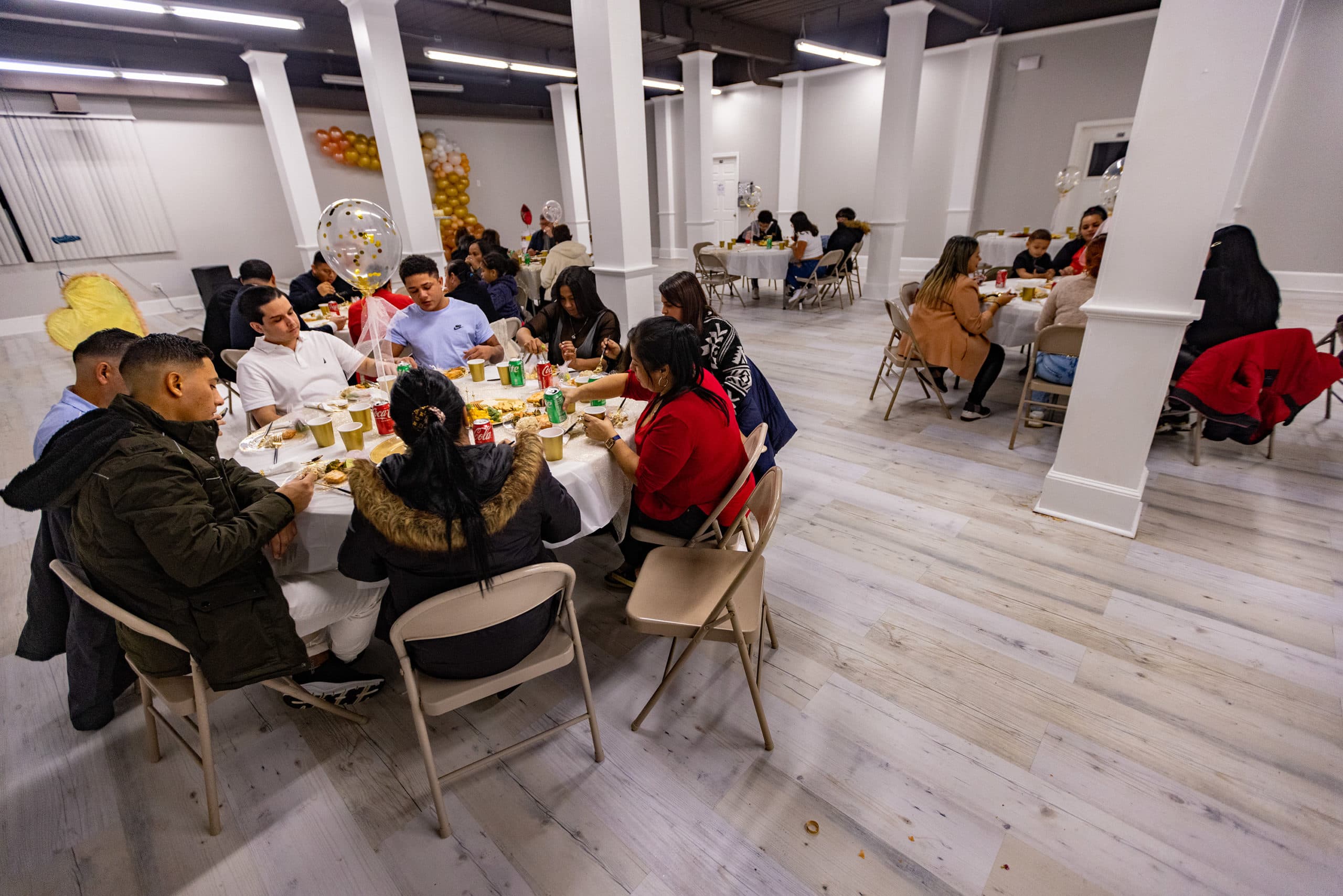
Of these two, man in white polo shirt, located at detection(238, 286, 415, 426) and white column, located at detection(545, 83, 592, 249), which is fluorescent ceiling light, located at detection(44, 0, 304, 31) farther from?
white column, located at detection(545, 83, 592, 249)

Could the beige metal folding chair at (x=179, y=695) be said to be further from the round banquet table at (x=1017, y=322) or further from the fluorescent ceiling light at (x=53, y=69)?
the fluorescent ceiling light at (x=53, y=69)

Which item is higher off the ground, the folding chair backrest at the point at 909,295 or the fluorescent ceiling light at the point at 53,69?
the fluorescent ceiling light at the point at 53,69

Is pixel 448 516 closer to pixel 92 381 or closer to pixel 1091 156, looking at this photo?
pixel 92 381

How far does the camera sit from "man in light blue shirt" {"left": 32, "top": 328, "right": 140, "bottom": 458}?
187 cm

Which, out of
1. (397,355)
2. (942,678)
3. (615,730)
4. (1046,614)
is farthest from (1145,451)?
(397,355)

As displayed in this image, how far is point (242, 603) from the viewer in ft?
4.89

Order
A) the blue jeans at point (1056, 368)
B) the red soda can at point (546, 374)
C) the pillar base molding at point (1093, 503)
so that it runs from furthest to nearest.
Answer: the blue jeans at point (1056, 368) < the pillar base molding at point (1093, 503) < the red soda can at point (546, 374)

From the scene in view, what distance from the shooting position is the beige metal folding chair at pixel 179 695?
4.37 feet

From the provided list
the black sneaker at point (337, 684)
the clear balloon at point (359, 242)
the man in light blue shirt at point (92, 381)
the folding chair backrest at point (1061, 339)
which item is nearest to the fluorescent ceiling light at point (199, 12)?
the clear balloon at point (359, 242)

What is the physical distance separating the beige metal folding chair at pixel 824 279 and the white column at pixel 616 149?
3.77 metres

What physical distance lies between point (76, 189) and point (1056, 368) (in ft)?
40.3

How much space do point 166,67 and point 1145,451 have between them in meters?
11.5

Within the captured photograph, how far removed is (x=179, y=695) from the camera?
1519 millimetres

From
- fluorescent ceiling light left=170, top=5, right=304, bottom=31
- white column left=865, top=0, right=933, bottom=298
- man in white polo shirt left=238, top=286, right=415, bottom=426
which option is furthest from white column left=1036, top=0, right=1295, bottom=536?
fluorescent ceiling light left=170, top=5, right=304, bottom=31
